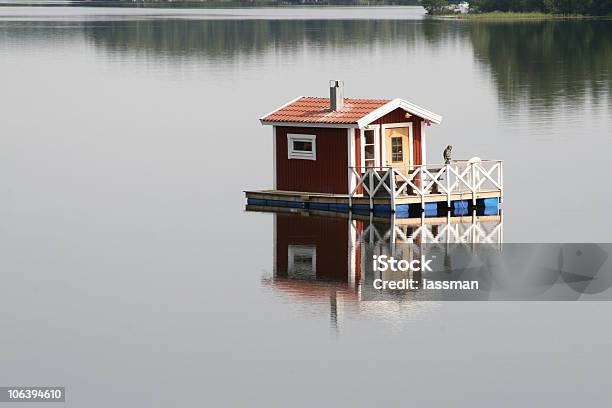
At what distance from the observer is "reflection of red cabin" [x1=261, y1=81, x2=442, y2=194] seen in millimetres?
46812

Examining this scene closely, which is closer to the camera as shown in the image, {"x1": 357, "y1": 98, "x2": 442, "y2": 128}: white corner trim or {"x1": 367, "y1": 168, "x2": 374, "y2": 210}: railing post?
{"x1": 367, "y1": 168, "x2": 374, "y2": 210}: railing post

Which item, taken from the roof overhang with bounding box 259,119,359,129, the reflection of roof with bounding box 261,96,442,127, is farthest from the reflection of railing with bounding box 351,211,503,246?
the reflection of roof with bounding box 261,96,442,127

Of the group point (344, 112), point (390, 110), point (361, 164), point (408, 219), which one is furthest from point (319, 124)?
point (408, 219)

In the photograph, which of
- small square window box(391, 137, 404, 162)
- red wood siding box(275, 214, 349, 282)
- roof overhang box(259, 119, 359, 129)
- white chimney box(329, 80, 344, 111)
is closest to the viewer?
red wood siding box(275, 214, 349, 282)

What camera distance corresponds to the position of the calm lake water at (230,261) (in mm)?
29672

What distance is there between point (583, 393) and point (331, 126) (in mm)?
19328

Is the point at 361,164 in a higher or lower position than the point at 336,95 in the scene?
lower

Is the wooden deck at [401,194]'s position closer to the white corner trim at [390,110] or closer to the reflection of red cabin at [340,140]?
the reflection of red cabin at [340,140]

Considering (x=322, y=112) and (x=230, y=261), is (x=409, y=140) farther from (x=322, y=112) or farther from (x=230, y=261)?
(x=230, y=261)

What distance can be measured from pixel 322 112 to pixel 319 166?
1.71 metres

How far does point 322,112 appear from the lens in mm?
47969

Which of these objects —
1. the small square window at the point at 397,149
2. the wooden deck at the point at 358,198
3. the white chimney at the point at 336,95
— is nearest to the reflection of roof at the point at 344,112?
the white chimney at the point at 336,95

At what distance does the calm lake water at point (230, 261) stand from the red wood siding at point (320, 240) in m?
0.54

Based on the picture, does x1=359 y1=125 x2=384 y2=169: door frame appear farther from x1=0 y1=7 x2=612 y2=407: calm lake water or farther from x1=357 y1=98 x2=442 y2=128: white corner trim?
x1=0 y1=7 x2=612 y2=407: calm lake water
